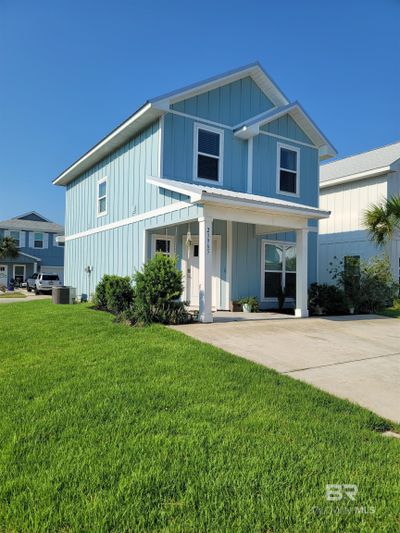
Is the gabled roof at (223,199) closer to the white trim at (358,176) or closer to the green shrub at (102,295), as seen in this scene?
the green shrub at (102,295)

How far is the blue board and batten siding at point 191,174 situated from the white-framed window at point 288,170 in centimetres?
19

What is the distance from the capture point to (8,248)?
3369cm

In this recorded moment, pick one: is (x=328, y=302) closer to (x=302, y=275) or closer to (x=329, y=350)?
(x=302, y=275)

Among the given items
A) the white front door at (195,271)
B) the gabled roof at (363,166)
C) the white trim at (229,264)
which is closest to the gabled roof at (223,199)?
the white trim at (229,264)

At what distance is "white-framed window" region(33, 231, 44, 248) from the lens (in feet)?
127

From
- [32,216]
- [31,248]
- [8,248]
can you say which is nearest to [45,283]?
[8,248]

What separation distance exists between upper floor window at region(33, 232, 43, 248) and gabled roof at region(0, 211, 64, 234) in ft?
1.90

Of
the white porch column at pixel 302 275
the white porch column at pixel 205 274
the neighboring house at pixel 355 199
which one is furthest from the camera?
the neighboring house at pixel 355 199

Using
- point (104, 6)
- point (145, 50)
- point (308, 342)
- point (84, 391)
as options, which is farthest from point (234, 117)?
point (84, 391)

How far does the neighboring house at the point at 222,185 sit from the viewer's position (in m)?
10.8

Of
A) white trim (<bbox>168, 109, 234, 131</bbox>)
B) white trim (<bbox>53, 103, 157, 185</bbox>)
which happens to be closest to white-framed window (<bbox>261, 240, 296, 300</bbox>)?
white trim (<bbox>168, 109, 234, 131</bbox>)

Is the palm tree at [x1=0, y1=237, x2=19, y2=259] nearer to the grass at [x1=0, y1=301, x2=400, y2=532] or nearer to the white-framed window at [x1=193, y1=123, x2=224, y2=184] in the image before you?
the white-framed window at [x1=193, y1=123, x2=224, y2=184]

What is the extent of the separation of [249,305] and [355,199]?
9377 mm

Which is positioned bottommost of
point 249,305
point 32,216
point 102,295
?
point 249,305
